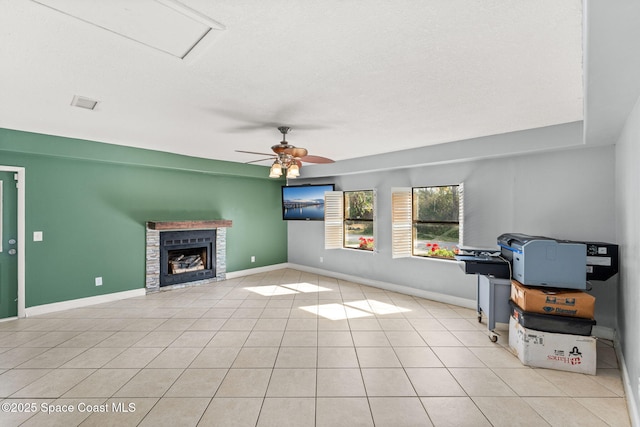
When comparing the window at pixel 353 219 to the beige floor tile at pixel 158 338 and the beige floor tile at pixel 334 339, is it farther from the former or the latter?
the beige floor tile at pixel 158 338

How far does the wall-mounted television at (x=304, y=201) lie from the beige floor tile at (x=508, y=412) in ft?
14.9

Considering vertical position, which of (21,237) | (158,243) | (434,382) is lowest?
(434,382)

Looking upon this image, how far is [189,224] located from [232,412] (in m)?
4.14

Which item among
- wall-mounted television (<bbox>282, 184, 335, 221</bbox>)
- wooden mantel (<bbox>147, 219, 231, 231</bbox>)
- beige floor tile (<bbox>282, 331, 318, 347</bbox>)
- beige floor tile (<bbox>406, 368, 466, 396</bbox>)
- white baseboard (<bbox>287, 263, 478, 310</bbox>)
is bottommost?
beige floor tile (<bbox>406, 368, 466, 396</bbox>)

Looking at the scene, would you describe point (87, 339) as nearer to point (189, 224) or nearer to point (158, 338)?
point (158, 338)

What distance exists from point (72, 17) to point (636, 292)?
13.7 ft

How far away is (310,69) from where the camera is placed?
2.12 metres

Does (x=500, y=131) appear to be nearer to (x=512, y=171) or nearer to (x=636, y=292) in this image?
(x=512, y=171)

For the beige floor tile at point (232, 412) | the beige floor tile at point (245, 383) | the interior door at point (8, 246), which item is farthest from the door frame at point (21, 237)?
the beige floor tile at point (232, 412)

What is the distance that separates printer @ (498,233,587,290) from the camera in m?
2.79

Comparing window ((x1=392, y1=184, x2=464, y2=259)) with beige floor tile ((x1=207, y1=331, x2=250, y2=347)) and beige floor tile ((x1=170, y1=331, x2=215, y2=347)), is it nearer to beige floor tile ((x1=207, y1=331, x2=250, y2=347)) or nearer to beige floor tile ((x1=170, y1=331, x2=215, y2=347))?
beige floor tile ((x1=207, y1=331, x2=250, y2=347))

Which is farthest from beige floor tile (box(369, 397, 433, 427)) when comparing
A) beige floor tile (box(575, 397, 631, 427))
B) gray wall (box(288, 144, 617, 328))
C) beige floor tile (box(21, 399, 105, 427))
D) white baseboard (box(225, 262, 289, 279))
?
white baseboard (box(225, 262, 289, 279))

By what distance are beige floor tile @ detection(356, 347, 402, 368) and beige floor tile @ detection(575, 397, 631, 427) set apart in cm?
147

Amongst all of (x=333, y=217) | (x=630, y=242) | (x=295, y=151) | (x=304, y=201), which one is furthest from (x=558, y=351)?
(x=304, y=201)
